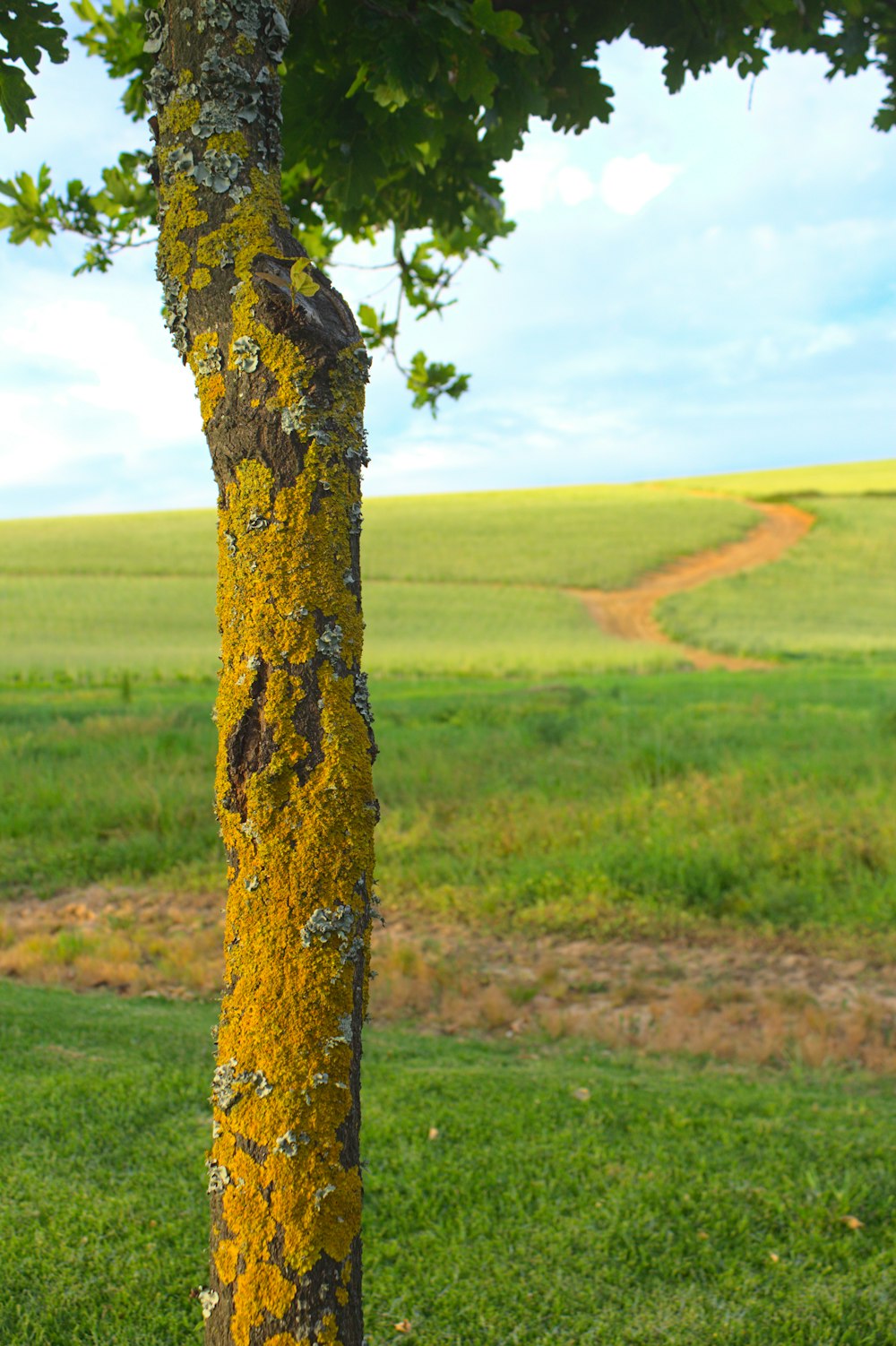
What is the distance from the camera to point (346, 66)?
3809mm

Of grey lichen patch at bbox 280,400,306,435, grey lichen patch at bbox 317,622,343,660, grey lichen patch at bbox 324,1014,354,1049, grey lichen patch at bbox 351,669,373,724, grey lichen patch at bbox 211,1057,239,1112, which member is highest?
grey lichen patch at bbox 280,400,306,435

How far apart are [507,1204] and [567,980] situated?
12.0 feet

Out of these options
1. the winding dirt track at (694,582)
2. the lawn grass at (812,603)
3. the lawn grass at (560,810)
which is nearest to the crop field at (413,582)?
the winding dirt track at (694,582)

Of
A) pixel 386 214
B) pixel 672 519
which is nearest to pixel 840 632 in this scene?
pixel 672 519

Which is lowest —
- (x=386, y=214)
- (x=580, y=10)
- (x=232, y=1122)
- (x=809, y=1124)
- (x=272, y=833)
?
(x=809, y=1124)

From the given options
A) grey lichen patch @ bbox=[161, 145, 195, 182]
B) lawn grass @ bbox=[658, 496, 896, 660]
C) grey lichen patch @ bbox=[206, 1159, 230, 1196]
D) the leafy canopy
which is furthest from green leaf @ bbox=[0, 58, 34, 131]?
lawn grass @ bbox=[658, 496, 896, 660]

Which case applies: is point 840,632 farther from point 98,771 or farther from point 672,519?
point 98,771

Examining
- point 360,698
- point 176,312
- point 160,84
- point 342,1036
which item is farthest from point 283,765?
point 160,84

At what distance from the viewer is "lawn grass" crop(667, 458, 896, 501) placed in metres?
62.4

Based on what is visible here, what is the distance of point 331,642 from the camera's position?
1947 millimetres

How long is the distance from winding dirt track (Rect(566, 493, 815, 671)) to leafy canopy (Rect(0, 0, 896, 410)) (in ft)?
68.1

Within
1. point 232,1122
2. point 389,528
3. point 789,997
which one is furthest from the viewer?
point 389,528

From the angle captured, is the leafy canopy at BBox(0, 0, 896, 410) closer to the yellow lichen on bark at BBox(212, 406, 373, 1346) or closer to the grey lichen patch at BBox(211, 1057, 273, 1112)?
the yellow lichen on bark at BBox(212, 406, 373, 1346)

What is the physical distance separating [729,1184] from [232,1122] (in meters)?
2.77
